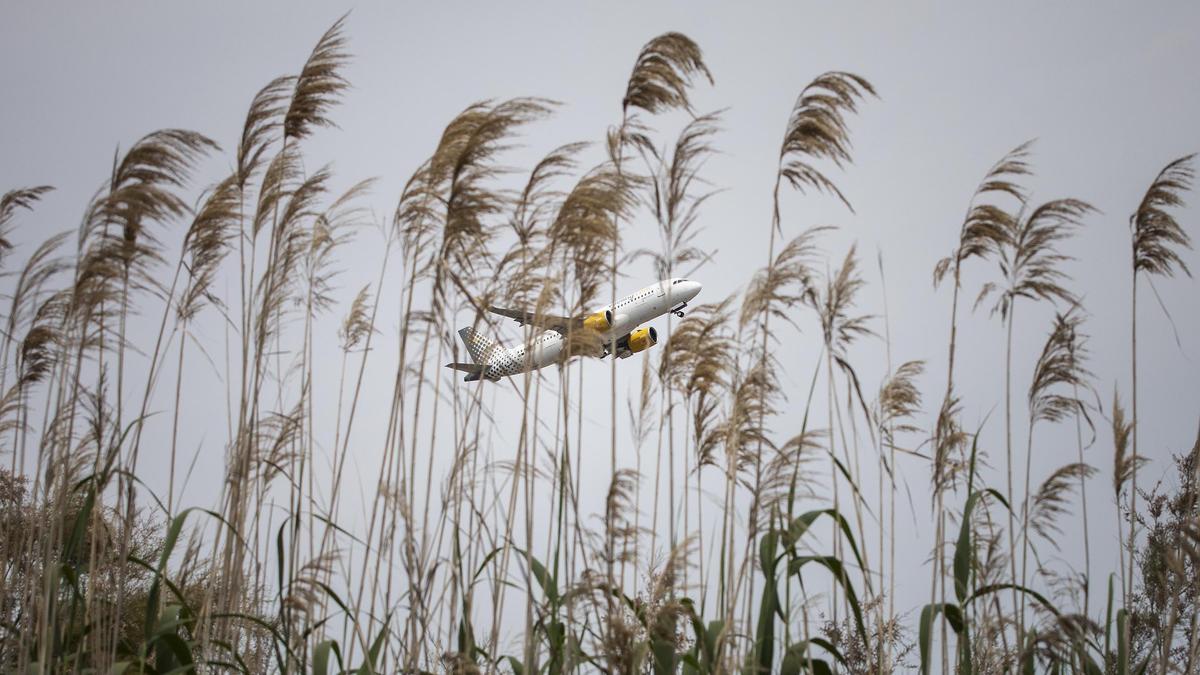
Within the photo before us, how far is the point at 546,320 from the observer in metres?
4.66

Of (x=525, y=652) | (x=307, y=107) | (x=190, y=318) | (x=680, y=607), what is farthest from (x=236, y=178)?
(x=680, y=607)

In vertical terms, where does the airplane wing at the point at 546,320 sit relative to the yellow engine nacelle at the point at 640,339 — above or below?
below

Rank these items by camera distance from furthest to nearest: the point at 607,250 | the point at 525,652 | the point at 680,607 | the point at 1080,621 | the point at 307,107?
the point at 307,107
the point at 607,250
the point at 525,652
the point at 680,607
the point at 1080,621

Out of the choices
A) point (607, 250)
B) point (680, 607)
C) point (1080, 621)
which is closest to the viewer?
point (1080, 621)

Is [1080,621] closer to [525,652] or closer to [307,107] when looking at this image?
[525,652]

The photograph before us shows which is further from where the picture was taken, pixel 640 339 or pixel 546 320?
pixel 640 339

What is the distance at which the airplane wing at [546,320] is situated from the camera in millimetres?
4668

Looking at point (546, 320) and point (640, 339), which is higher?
point (640, 339)

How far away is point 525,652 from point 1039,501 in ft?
10.8

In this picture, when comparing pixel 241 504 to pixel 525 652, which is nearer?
pixel 525 652

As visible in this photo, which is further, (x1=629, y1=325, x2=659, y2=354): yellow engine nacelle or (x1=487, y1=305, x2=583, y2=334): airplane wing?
(x1=629, y1=325, x2=659, y2=354): yellow engine nacelle

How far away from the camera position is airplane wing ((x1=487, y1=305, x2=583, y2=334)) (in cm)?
467

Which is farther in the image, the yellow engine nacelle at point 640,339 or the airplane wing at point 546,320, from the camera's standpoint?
the yellow engine nacelle at point 640,339

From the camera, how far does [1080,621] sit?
130 inches
